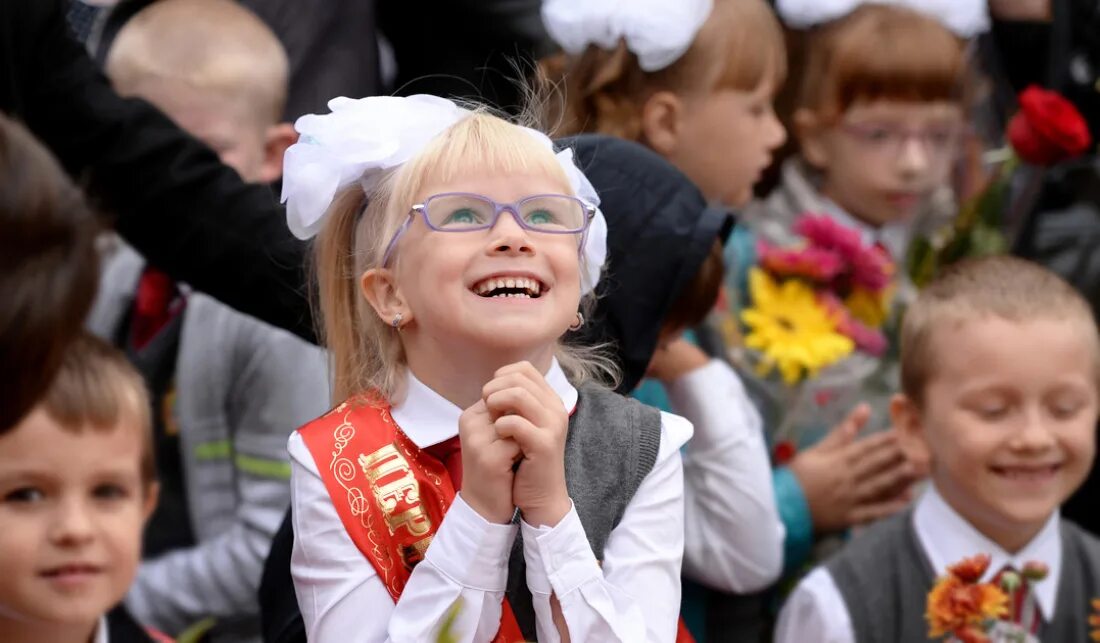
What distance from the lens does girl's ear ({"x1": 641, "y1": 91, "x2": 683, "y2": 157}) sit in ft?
13.3

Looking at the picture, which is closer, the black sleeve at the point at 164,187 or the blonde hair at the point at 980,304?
the black sleeve at the point at 164,187

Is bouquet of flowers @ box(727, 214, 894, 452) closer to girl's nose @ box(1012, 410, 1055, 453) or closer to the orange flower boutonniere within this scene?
girl's nose @ box(1012, 410, 1055, 453)

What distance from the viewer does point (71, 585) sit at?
2.44 metres

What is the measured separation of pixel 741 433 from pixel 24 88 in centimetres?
158

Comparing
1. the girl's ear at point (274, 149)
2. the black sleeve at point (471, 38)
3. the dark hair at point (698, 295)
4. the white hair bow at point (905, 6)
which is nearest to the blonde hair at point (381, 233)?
the dark hair at point (698, 295)

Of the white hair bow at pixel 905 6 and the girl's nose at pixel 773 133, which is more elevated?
the white hair bow at pixel 905 6

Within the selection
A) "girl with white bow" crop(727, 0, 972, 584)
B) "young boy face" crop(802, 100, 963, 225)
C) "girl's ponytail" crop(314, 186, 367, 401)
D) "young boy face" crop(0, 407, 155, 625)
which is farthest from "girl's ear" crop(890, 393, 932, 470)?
"young boy face" crop(0, 407, 155, 625)

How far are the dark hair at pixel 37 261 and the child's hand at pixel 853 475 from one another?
7.92 feet

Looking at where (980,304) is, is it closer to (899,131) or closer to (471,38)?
(899,131)

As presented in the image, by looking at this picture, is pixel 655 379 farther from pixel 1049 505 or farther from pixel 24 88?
pixel 24 88

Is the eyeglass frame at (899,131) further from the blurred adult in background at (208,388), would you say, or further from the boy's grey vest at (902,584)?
the blurred adult in background at (208,388)

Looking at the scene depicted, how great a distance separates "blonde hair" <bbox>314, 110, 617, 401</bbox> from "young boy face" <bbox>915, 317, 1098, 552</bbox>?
101cm

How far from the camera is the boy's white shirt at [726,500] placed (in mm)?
3586

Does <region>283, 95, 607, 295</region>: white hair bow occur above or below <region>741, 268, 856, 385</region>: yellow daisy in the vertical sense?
above
